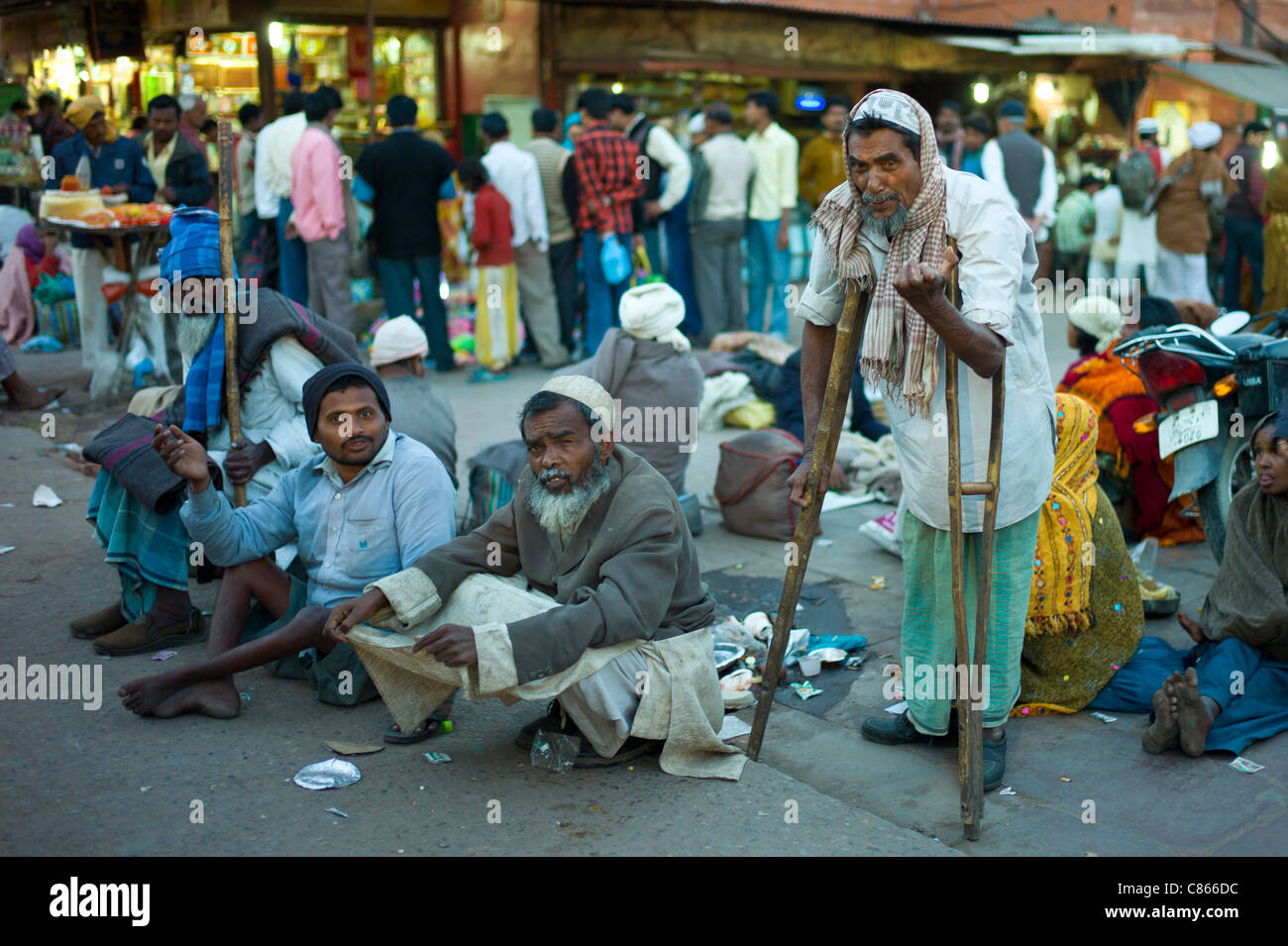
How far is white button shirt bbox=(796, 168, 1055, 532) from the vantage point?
10.8 ft

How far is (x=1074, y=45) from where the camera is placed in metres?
15.8

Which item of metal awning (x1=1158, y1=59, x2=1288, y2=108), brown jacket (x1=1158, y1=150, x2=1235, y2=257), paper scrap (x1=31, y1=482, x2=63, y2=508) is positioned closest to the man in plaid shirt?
paper scrap (x1=31, y1=482, x2=63, y2=508)

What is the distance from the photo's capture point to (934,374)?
11.1ft

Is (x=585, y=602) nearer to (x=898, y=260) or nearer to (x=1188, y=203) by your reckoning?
(x=898, y=260)

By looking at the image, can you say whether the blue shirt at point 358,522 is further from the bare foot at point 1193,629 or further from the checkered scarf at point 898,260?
the bare foot at point 1193,629

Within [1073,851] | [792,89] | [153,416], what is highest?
[792,89]

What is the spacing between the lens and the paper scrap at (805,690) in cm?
449

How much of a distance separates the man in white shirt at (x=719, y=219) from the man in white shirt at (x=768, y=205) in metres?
0.15

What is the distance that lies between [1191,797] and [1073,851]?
20.3 inches

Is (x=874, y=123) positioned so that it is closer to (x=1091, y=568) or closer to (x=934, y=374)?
(x=934, y=374)

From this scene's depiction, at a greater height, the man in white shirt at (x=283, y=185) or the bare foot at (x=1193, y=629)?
the man in white shirt at (x=283, y=185)

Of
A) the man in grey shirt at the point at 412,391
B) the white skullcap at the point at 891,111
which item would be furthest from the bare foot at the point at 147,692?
the white skullcap at the point at 891,111
